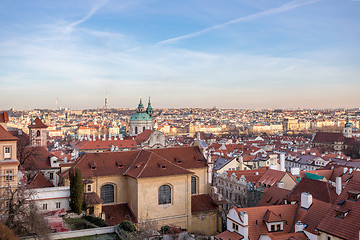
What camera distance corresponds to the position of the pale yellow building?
33500 mm

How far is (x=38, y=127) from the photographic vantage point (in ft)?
179

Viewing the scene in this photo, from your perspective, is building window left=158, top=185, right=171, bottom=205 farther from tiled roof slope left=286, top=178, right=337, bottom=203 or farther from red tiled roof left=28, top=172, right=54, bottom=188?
tiled roof slope left=286, top=178, right=337, bottom=203

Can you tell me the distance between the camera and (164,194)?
3453cm

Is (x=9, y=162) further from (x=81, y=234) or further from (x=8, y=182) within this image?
(x=81, y=234)

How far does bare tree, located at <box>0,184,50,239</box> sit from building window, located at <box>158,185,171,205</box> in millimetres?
11508

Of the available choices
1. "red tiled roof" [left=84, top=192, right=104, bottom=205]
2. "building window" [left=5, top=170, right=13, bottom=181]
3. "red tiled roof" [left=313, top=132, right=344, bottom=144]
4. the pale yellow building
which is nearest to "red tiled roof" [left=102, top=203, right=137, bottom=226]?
the pale yellow building

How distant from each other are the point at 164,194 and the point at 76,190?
7962mm

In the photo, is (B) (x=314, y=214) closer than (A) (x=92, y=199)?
Yes

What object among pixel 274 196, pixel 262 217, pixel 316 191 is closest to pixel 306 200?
pixel 262 217

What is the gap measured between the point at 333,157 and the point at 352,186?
5083 cm

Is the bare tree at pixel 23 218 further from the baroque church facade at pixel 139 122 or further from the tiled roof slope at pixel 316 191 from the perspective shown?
the baroque church facade at pixel 139 122

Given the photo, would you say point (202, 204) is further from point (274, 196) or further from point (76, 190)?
point (76, 190)

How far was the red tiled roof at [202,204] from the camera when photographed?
36.3m

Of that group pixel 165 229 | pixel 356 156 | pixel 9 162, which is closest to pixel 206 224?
pixel 165 229
